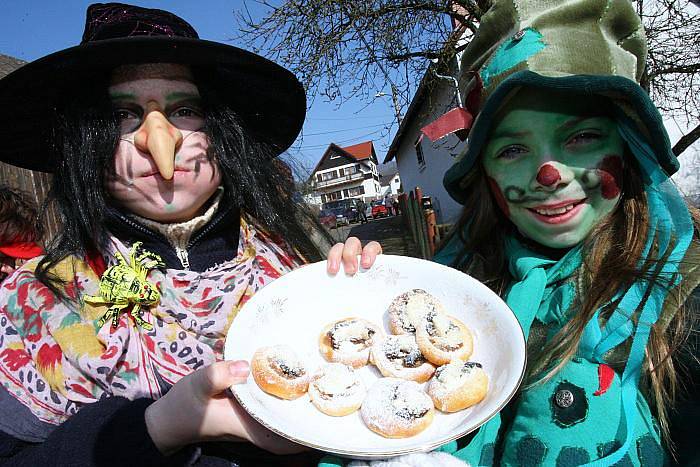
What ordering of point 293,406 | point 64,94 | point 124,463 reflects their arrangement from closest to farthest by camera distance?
1. point 124,463
2. point 293,406
3. point 64,94

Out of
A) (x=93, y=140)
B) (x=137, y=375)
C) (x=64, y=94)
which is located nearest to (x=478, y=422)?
(x=137, y=375)

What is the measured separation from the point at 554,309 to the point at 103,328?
52.0 inches

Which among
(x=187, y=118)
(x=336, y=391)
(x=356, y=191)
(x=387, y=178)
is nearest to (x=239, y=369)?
(x=336, y=391)

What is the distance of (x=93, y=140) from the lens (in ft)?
4.30

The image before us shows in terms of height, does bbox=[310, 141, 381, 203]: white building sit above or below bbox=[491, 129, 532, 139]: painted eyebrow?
above

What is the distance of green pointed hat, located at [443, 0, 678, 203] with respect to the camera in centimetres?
122

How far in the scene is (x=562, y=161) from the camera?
4.28ft

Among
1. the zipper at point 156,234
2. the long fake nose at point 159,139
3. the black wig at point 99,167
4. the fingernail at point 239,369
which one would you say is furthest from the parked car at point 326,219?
the fingernail at point 239,369

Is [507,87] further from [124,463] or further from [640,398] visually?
[124,463]

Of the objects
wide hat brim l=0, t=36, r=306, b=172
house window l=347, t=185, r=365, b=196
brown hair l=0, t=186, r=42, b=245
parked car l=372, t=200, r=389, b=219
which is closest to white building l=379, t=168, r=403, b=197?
house window l=347, t=185, r=365, b=196

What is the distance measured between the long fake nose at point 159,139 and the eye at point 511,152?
1019 mm

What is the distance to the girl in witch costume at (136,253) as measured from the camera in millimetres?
1078

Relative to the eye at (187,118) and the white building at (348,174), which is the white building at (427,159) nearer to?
the eye at (187,118)

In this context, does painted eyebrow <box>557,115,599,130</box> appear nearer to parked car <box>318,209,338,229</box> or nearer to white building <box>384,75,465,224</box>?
parked car <box>318,209,338,229</box>
